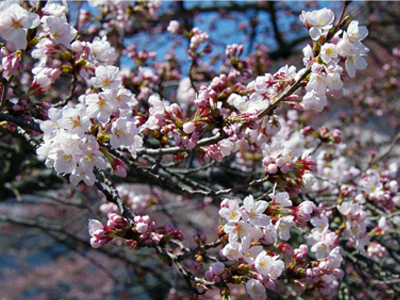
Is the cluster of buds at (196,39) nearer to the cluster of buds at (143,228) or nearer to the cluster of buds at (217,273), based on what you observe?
the cluster of buds at (143,228)

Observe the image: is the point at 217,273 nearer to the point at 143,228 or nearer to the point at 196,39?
the point at 143,228

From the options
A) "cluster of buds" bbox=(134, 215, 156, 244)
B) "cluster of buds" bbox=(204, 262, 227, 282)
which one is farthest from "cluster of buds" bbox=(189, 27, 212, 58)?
"cluster of buds" bbox=(204, 262, 227, 282)

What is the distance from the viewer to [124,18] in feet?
9.59

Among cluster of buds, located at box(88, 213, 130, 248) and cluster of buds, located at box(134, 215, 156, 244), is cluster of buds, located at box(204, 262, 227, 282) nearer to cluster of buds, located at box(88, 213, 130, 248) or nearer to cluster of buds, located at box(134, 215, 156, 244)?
cluster of buds, located at box(134, 215, 156, 244)

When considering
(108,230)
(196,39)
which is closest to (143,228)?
→ (108,230)

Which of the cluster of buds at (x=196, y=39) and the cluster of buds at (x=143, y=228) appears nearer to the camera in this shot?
the cluster of buds at (x=143, y=228)

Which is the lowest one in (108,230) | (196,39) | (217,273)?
(217,273)

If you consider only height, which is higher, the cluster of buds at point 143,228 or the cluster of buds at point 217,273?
the cluster of buds at point 143,228

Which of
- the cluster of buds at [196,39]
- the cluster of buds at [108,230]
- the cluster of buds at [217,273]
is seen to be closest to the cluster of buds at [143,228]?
the cluster of buds at [108,230]

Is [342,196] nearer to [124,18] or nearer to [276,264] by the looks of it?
[276,264]

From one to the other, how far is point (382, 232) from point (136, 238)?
1.76 meters

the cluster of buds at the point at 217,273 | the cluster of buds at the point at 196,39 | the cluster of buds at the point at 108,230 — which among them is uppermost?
the cluster of buds at the point at 196,39

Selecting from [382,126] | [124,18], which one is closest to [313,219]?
[124,18]

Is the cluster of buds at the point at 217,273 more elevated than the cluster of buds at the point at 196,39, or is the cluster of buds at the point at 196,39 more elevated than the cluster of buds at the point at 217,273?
the cluster of buds at the point at 196,39
